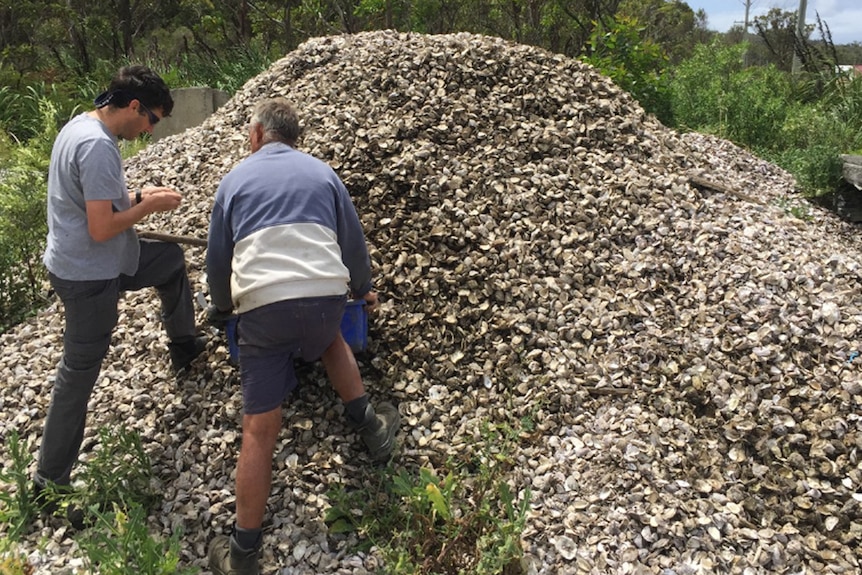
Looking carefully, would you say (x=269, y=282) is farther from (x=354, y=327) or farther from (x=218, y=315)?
(x=354, y=327)

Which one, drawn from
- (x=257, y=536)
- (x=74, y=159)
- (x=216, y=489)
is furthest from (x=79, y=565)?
(x=74, y=159)

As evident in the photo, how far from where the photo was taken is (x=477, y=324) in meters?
3.74

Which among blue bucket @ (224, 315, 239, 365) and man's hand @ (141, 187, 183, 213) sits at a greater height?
man's hand @ (141, 187, 183, 213)

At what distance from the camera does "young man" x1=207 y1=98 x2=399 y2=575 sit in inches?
104

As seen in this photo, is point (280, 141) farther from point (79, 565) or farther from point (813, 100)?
point (813, 100)

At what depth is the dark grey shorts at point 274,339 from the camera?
2.64 metres

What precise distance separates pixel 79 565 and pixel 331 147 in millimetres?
2776

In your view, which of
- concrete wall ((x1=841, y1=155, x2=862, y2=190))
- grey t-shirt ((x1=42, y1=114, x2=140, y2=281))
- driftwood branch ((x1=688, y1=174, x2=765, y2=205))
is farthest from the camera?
concrete wall ((x1=841, y1=155, x2=862, y2=190))

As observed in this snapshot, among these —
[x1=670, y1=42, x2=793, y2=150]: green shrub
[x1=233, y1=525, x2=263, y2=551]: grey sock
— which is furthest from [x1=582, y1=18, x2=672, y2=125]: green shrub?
[x1=233, y1=525, x2=263, y2=551]: grey sock

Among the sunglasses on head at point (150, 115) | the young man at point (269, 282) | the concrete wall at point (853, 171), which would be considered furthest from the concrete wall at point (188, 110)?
the concrete wall at point (853, 171)

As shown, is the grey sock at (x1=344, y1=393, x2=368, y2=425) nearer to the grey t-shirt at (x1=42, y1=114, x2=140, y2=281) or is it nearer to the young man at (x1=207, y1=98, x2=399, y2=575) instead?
the young man at (x1=207, y1=98, x2=399, y2=575)

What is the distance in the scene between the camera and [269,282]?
2607 millimetres

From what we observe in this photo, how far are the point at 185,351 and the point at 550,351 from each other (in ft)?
6.39

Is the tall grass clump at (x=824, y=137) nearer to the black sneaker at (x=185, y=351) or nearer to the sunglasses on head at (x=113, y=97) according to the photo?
the black sneaker at (x=185, y=351)
